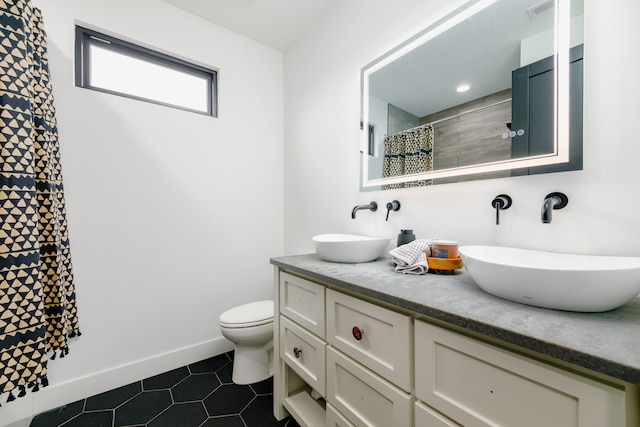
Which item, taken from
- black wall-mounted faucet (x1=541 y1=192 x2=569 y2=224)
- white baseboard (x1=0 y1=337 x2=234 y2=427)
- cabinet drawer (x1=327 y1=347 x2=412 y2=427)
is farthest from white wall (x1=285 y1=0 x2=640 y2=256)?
white baseboard (x1=0 y1=337 x2=234 y2=427)

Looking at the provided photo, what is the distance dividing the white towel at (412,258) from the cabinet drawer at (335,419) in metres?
0.60

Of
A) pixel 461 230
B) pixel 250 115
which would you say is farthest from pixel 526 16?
pixel 250 115

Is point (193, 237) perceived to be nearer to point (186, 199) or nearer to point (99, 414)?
point (186, 199)

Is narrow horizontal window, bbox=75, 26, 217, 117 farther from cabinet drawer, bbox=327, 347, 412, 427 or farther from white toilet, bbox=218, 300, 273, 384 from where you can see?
cabinet drawer, bbox=327, 347, 412, 427

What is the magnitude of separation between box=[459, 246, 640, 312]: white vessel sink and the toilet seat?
1.29 m

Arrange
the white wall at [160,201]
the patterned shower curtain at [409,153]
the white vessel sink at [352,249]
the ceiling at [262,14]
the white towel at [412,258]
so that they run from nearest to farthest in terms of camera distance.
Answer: the white towel at [412,258], the white vessel sink at [352,249], the patterned shower curtain at [409,153], the white wall at [160,201], the ceiling at [262,14]

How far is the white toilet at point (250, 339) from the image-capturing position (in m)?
1.57

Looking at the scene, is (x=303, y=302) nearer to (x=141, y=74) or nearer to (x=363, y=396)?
(x=363, y=396)

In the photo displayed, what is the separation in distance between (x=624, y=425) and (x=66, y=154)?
92.7 inches

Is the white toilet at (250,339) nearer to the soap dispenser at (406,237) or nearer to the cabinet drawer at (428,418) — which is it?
the soap dispenser at (406,237)

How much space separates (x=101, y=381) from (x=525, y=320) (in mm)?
2207

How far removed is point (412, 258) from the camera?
102 cm

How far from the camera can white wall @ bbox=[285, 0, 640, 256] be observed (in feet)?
2.61

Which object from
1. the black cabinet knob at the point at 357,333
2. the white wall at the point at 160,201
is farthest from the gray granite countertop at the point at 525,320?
the white wall at the point at 160,201
